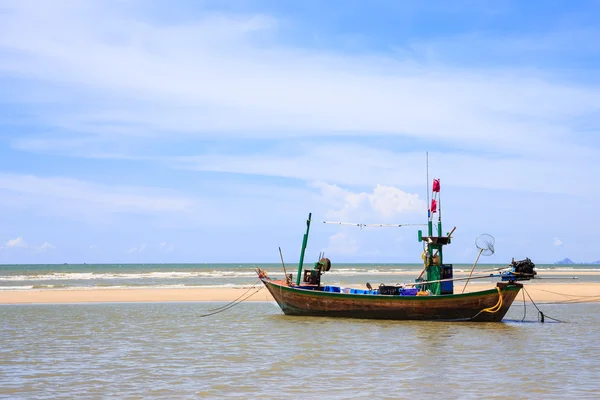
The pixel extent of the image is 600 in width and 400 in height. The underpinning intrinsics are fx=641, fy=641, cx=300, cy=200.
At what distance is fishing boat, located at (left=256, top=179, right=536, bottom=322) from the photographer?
23203 millimetres

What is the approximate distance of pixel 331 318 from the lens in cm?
2516

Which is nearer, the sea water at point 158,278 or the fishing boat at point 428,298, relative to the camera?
the fishing boat at point 428,298

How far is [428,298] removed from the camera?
2334 centimetres

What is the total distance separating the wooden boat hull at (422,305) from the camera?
76.2 ft

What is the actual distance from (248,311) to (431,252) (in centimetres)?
923

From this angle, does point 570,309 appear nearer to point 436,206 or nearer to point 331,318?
point 436,206

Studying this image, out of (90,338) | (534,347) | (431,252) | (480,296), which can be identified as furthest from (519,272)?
(90,338)

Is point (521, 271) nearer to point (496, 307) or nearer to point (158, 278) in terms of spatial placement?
point (496, 307)

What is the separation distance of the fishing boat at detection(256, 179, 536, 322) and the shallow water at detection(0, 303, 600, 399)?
62 cm

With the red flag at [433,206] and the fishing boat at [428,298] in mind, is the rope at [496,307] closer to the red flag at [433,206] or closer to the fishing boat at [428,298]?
the fishing boat at [428,298]

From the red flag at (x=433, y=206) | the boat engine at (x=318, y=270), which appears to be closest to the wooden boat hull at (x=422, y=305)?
the boat engine at (x=318, y=270)

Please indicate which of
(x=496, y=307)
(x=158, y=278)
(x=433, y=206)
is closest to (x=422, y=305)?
(x=496, y=307)

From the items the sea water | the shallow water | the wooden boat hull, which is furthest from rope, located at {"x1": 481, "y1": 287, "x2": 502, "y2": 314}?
the sea water

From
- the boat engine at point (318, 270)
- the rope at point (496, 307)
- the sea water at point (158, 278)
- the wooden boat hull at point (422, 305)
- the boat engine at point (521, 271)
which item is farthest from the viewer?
the sea water at point (158, 278)
